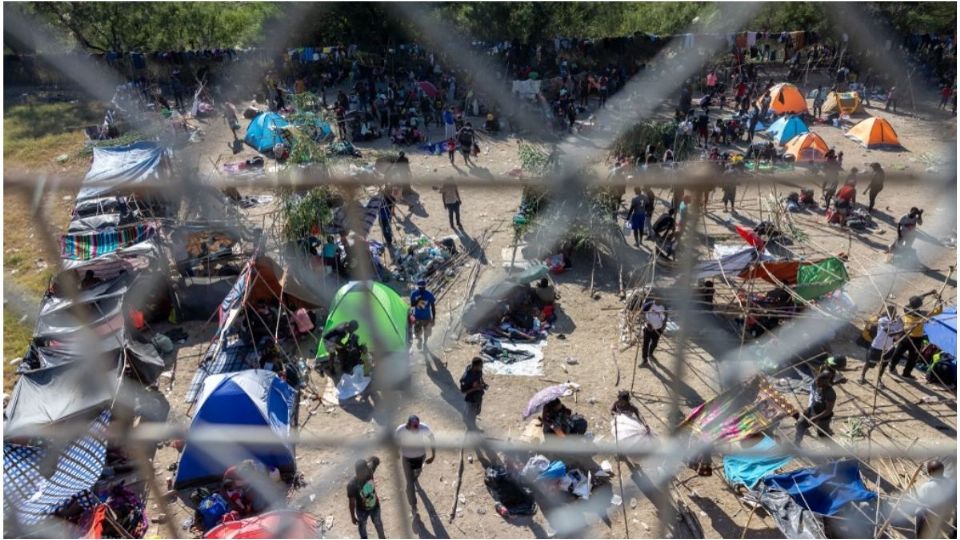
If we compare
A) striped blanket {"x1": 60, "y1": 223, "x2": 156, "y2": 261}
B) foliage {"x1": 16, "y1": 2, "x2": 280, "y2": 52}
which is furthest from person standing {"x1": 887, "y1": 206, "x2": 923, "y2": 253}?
striped blanket {"x1": 60, "y1": 223, "x2": 156, "y2": 261}

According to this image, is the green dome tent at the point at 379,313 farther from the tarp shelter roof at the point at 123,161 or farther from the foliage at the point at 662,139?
the foliage at the point at 662,139

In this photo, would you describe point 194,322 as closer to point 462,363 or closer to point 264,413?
point 264,413

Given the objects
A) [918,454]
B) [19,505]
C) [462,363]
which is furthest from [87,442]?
[918,454]

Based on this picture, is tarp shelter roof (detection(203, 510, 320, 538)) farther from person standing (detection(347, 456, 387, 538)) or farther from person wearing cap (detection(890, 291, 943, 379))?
person wearing cap (detection(890, 291, 943, 379))

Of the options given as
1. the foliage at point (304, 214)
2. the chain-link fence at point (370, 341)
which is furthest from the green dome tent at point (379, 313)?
the foliage at point (304, 214)

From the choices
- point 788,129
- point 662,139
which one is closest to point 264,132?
point 662,139

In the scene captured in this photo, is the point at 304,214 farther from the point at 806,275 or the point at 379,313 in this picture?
the point at 806,275
